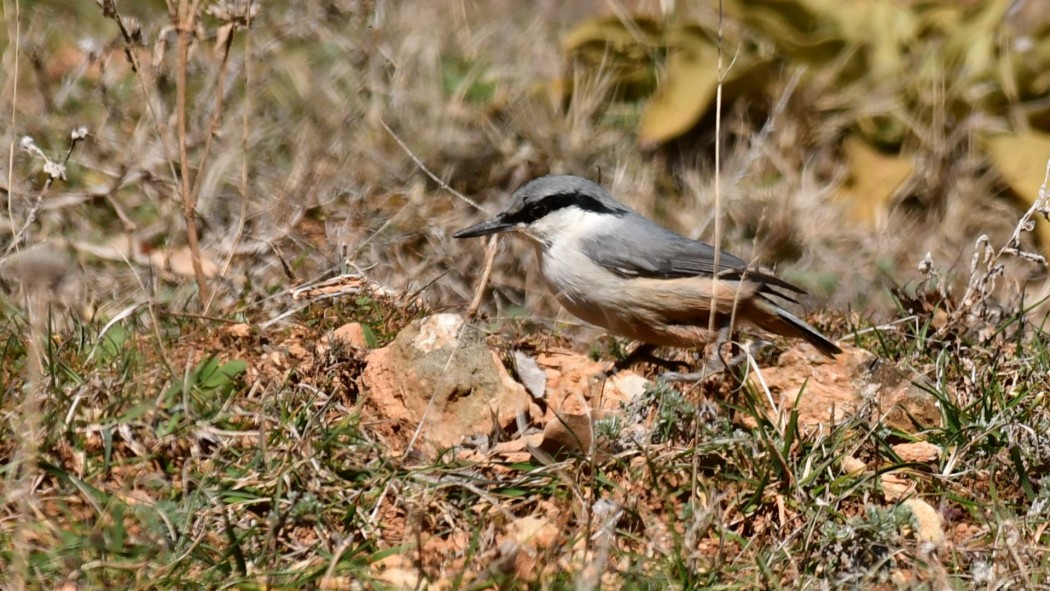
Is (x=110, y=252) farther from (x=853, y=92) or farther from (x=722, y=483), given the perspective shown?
(x=853, y=92)

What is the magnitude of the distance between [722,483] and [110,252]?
3301mm

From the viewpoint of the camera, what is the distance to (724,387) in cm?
432

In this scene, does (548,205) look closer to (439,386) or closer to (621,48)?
(439,386)

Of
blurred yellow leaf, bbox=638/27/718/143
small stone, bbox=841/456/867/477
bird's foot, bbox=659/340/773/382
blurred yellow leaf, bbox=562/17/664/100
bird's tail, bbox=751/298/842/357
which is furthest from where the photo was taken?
blurred yellow leaf, bbox=562/17/664/100

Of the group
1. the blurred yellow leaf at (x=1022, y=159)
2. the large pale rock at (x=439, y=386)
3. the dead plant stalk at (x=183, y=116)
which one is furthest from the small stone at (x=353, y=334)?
the blurred yellow leaf at (x=1022, y=159)

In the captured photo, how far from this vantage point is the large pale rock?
3949 mm

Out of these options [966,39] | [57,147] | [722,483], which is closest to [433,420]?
[722,483]

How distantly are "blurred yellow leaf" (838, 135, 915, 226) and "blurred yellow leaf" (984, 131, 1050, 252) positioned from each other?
19.3 inches

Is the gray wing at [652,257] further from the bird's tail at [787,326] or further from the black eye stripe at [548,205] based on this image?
the black eye stripe at [548,205]

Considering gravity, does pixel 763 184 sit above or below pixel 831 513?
below

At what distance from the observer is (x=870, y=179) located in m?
7.23

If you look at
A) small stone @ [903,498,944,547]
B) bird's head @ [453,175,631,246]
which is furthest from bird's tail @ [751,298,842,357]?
small stone @ [903,498,944,547]

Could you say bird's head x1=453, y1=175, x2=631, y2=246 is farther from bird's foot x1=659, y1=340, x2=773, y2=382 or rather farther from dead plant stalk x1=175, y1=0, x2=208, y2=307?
dead plant stalk x1=175, y1=0, x2=208, y2=307

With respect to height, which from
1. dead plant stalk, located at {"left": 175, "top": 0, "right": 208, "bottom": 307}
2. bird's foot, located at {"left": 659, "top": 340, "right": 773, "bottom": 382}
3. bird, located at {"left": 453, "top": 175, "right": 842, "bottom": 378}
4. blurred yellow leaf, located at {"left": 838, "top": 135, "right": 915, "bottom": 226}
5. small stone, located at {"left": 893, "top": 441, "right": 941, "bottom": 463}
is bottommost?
blurred yellow leaf, located at {"left": 838, "top": 135, "right": 915, "bottom": 226}
